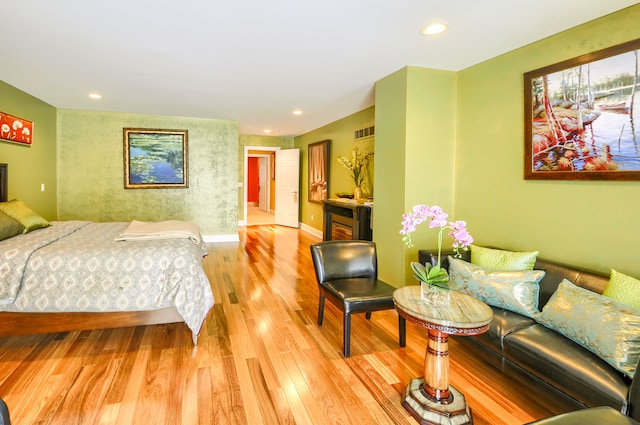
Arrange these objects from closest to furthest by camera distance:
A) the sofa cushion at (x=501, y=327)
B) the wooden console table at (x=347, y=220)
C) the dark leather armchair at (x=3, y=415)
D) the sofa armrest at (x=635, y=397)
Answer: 1. the dark leather armchair at (x=3, y=415)
2. the sofa armrest at (x=635, y=397)
3. the sofa cushion at (x=501, y=327)
4. the wooden console table at (x=347, y=220)

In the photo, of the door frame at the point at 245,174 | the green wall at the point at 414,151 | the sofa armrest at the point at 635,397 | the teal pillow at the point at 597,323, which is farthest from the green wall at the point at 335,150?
the sofa armrest at the point at 635,397

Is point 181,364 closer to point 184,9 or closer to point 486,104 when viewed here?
point 184,9

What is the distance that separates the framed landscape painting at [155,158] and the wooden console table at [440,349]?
5.35 metres

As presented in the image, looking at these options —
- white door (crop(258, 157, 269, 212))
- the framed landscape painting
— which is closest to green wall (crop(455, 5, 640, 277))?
the framed landscape painting

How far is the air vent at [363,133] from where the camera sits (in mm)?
5319

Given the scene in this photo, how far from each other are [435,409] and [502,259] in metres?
1.29

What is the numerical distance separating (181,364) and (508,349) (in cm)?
212

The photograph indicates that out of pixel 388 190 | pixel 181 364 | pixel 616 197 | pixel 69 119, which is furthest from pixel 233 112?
pixel 616 197

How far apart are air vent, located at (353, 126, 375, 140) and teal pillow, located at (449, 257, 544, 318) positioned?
130 inches

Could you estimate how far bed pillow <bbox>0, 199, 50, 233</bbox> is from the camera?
3088mm

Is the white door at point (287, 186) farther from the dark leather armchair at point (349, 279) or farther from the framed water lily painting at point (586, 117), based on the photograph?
the framed water lily painting at point (586, 117)

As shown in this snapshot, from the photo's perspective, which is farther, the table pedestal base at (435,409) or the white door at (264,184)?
the white door at (264,184)

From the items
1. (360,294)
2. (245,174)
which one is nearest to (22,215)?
(360,294)

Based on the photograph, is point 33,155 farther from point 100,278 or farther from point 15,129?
point 100,278
